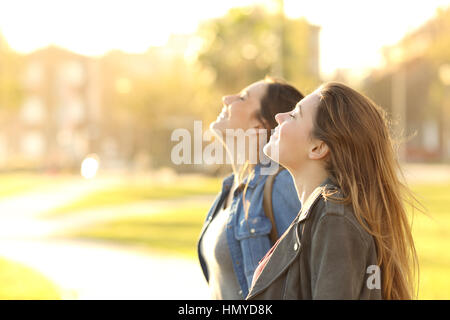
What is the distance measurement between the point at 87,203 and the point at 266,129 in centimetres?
1855

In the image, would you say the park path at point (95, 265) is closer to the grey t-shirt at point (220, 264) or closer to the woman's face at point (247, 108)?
the grey t-shirt at point (220, 264)

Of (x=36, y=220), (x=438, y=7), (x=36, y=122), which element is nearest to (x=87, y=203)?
(x=36, y=220)

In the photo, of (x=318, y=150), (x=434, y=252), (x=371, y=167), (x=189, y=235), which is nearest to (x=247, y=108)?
(x=318, y=150)

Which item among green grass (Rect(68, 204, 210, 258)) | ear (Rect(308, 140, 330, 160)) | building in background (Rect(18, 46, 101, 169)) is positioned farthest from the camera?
building in background (Rect(18, 46, 101, 169))

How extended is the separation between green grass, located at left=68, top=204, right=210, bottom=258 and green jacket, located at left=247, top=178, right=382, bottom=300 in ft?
27.7

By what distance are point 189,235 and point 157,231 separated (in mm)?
1010

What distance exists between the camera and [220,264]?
286 centimetres

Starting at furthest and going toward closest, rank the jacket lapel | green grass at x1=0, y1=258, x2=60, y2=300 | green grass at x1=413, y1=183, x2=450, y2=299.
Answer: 1. green grass at x1=413, y1=183, x2=450, y2=299
2. green grass at x1=0, y1=258, x2=60, y2=300
3. the jacket lapel

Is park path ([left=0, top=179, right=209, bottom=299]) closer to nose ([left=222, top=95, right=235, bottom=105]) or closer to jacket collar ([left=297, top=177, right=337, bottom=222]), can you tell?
nose ([left=222, top=95, right=235, bottom=105])

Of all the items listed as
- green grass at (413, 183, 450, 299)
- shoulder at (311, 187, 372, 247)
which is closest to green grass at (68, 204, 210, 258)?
green grass at (413, 183, 450, 299)

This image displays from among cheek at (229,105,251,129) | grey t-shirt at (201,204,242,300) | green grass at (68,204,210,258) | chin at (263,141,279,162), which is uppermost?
cheek at (229,105,251,129)

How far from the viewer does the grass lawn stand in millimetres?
8530
